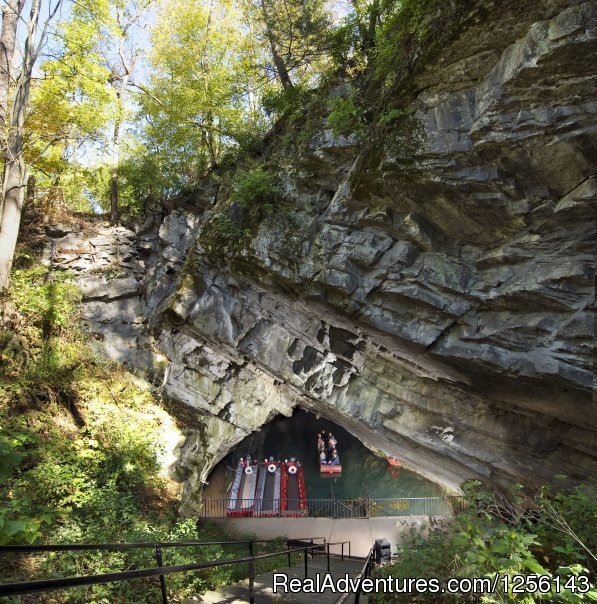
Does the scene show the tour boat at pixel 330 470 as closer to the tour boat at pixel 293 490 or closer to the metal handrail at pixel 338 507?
the tour boat at pixel 293 490

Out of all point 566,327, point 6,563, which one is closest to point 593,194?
point 566,327

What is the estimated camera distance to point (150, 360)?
11.4 m

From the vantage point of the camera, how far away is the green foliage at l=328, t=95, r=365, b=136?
7902mm

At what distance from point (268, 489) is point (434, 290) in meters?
8.88

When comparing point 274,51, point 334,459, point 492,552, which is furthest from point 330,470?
point 274,51

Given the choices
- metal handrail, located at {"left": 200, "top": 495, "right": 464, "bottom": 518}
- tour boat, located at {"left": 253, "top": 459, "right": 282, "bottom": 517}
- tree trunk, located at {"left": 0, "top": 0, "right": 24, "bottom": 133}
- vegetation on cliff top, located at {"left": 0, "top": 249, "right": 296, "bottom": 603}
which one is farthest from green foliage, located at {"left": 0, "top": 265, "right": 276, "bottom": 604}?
tree trunk, located at {"left": 0, "top": 0, "right": 24, "bottom": 133}

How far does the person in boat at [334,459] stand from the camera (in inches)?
535

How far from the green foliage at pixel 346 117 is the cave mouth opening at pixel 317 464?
9262mm

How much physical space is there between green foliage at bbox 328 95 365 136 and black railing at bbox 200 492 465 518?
10081mm

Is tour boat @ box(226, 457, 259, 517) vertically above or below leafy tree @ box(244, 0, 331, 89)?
below

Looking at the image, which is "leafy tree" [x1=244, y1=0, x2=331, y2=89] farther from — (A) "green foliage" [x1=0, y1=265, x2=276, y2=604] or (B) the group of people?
(B) the group of people

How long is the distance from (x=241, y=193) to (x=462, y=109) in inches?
203

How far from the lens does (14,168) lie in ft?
28.0

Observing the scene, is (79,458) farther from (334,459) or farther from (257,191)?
(334,459)
